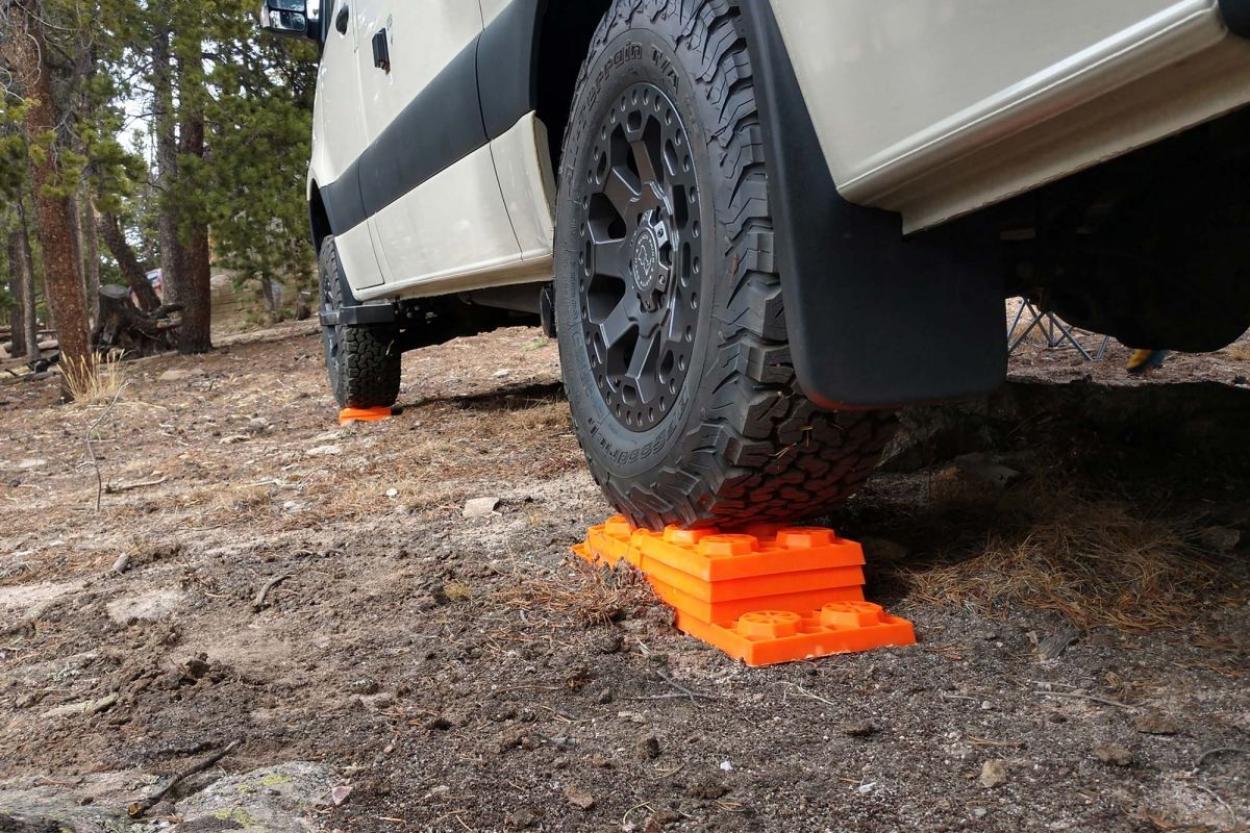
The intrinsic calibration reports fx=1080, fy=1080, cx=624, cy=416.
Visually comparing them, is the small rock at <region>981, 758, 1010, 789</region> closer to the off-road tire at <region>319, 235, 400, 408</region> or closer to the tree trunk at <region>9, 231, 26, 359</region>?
the off-road tire at <region>319, 235, 400, 408</region>

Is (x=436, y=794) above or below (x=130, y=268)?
below

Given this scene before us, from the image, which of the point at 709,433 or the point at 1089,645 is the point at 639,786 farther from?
the point at 1089,645

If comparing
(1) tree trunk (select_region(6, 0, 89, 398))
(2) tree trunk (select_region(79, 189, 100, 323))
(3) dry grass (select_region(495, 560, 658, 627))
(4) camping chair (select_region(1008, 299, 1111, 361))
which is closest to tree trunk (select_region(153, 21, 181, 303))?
(1) tree trunk (select_region(6, 0, 89, 398))

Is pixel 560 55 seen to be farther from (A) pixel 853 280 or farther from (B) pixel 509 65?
(A) pixel 853 280

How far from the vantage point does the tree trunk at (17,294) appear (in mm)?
20389

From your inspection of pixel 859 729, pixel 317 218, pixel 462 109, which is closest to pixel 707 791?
pixel 859 729

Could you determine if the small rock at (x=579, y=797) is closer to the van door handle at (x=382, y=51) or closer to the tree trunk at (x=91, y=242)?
the van door handle at (x=382, y=51)

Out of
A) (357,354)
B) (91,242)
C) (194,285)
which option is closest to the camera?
(357,354)

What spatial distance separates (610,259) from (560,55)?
67 centimetres

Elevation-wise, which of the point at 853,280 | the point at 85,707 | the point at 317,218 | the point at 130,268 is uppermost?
the point at 130,268

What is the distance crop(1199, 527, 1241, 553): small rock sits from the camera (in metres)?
2.16

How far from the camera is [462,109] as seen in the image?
3072 mm

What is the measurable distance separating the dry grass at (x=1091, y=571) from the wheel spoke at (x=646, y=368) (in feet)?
2.15

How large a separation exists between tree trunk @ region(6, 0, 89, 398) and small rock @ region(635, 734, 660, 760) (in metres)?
8.25
